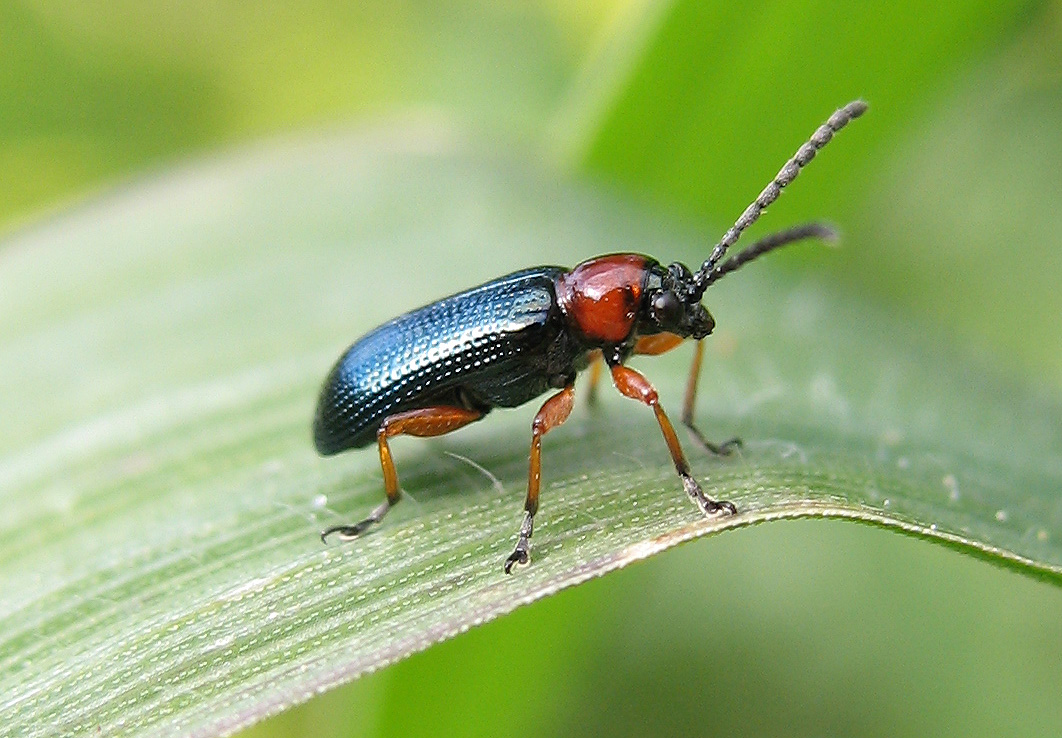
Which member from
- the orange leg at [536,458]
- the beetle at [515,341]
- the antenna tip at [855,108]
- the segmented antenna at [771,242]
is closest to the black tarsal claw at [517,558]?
the orange leg at [536,458]

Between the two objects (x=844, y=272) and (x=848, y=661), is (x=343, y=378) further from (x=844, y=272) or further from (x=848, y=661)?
(x=844, y=272)

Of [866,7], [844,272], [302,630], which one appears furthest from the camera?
[844,272]

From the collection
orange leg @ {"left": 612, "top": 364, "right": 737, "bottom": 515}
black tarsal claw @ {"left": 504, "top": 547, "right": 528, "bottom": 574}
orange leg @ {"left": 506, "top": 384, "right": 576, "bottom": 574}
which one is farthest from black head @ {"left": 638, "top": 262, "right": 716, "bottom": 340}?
black tarsal claw @ {"left": 504, "top": 547, "right": 528, "bottom": 574}

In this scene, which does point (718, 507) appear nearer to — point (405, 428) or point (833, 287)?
point (405, 428)

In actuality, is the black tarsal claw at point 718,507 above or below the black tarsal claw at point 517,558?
below

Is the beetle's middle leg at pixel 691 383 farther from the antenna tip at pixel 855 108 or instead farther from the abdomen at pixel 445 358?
the antenna tip at pixel 855 108

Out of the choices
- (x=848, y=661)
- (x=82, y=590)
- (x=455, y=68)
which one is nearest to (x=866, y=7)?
(x=848, y=661)

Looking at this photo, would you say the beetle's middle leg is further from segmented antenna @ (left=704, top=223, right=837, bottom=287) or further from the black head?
segmented antenna @ (left=704, top=223, right=837, bottom=287)

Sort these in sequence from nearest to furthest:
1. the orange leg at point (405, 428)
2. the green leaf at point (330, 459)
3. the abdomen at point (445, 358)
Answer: the green leaf at point (330, 459) < the orange leg at point (405, 428) < the abdomen at point (445, 358)
